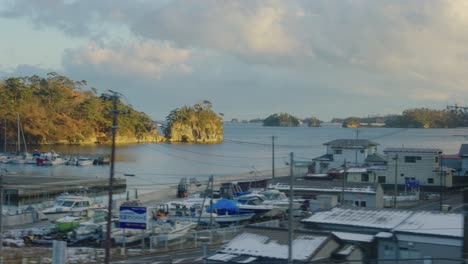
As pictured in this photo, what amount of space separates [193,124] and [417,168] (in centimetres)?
6772

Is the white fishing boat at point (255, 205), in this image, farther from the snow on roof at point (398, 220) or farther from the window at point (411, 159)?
the window at point (411, 159)

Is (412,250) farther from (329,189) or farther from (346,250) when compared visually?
(329,189)

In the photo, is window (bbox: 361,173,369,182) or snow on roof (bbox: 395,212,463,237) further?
window (bbox: 361,173,369,182)

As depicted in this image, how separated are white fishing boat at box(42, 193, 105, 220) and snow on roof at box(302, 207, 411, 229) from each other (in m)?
11.7

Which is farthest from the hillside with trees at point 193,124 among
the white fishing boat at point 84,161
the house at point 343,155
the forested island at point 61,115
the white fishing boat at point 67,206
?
the white fishing boat at point 67,206

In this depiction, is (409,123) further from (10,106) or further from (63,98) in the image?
(10,106)

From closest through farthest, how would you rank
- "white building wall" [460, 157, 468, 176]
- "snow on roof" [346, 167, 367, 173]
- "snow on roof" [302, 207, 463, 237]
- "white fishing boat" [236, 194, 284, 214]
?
"snow on roof" [302, 207, 463, 237], "white fishing boat" [236, 194, 284, 214], "snow on roof" [346, 167, 367, 173], "white building wall" [460, 157, 468, 176]

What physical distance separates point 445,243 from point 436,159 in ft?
59.0

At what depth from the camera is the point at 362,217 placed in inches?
466

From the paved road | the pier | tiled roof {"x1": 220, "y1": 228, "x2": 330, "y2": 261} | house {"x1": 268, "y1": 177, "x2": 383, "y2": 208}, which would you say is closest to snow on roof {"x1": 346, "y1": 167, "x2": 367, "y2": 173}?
house {"x1": 268, "y1": 177, "x2": 383, "y2": 208}

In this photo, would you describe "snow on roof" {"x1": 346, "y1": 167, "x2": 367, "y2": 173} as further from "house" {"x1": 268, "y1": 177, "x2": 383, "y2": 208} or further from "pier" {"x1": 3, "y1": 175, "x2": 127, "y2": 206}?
"pier" {"x1": 3, "y1": 175, "x2": 127, "y2": 206}

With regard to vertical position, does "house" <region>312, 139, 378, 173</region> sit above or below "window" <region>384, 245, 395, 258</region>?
above

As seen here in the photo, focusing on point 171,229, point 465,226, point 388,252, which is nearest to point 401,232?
point 388,252

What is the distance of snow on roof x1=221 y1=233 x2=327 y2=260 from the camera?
9.25 metres
